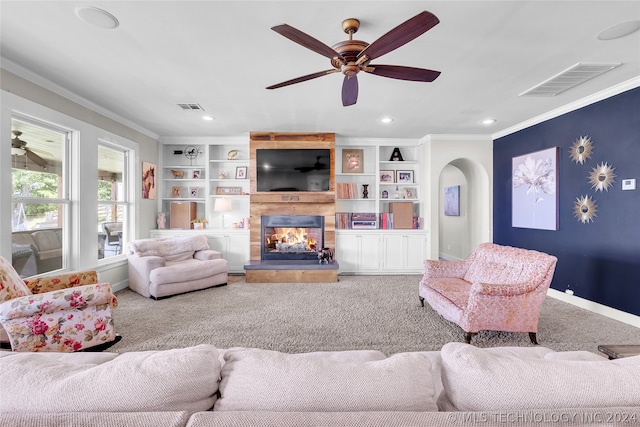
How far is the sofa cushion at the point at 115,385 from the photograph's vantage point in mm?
688

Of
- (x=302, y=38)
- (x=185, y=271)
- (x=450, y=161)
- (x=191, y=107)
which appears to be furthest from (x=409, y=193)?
(x=302, y=38)

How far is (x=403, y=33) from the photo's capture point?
1.65 meters

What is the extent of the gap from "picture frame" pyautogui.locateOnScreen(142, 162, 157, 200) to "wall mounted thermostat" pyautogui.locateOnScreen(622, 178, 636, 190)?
6330 mm

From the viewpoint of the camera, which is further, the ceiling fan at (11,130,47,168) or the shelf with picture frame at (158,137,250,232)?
the shelf with picture frame at (158,137,250,232)

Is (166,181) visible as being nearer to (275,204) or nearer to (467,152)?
(275,204)

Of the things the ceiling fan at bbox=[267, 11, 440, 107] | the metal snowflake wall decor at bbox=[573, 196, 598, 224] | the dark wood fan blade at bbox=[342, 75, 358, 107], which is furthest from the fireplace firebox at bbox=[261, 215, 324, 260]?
the metal snowflake wall decor at bbox=[573, 196, 598, 224]

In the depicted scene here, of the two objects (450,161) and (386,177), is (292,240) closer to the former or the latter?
(386,177)

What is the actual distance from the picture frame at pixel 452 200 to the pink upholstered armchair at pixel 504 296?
3.80 meters

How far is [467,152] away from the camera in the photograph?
515cm

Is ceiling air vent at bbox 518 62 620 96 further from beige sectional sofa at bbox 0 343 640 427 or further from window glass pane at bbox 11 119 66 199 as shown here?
window glass pane at bbox 11 119 66 199

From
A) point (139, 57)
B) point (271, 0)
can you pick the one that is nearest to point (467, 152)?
point (271, 0)

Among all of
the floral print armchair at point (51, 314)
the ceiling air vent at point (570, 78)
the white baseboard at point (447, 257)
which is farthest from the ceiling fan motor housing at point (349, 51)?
the white baseboard at point (447, 257)

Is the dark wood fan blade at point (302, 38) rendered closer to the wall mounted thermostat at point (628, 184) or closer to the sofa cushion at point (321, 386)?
the sofa cushion at point (321, 386)

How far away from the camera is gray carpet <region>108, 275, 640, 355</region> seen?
2.55 meters
